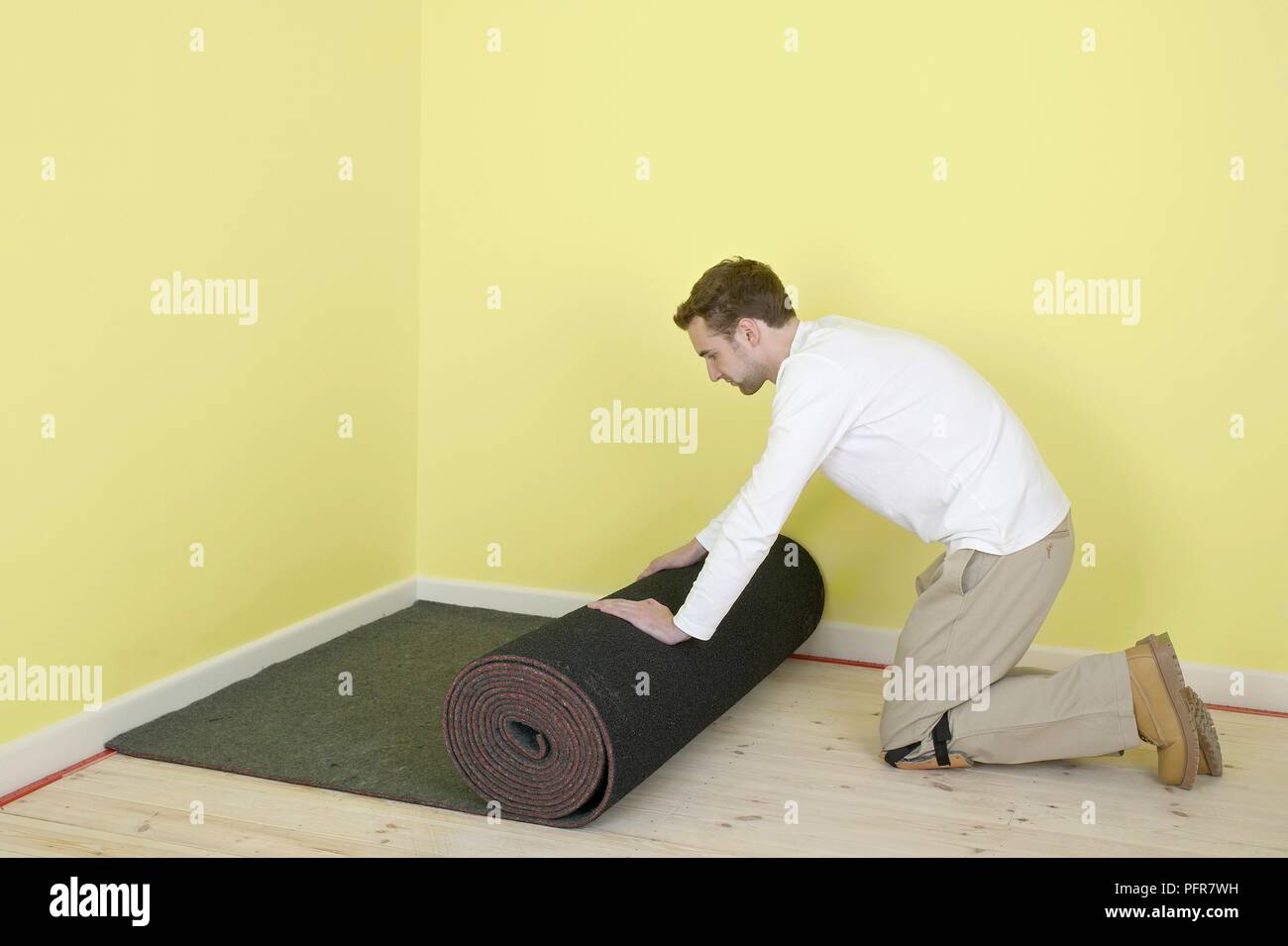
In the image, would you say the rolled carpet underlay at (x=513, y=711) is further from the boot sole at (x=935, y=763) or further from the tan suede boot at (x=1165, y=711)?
the tan suede boot at (x=1165, y=711)

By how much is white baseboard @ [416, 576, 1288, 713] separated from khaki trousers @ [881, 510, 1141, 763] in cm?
70

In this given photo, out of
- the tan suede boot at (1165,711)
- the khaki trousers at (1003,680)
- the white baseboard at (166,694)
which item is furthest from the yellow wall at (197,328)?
the tan suede boot at (1165,711)

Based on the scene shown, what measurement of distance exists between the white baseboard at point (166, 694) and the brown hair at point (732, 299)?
56.2 inches

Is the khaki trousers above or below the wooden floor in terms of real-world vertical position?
above

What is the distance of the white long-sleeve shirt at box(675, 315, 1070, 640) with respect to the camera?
2482mm

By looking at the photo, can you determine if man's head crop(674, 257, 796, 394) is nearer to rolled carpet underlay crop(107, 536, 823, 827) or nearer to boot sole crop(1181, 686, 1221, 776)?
rolled carpet underlay crop(107, 536, 823, 827)

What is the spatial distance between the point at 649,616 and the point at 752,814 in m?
0.43

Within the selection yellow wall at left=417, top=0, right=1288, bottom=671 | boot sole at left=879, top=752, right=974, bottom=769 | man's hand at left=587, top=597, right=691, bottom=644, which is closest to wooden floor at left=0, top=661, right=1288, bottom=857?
boot sole at left=879, top=752, right=974, bottom=769

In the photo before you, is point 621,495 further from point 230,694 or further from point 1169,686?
point 1169,686

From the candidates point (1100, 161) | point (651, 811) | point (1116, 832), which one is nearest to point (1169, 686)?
point (1116, 832)

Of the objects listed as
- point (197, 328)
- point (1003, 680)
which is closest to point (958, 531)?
point (1003, 680)

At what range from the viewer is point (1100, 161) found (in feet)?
10.3

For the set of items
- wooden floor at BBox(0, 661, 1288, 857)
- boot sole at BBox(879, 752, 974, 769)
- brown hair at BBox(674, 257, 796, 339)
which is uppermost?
brown hair at BBox(674, 257, 796, 339)

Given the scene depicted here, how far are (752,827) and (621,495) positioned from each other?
151 centimetres
